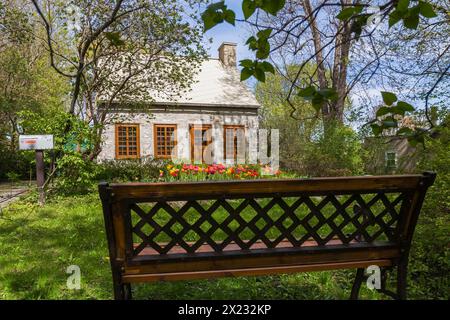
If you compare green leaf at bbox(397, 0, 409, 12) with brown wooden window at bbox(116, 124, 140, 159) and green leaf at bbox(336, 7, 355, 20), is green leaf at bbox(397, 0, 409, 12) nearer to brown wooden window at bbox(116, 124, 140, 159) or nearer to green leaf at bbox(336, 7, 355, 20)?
green leaf at bbox(336, 7, 355, 20)

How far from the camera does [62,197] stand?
852 centimetres

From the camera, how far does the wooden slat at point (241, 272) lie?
88.2 inches

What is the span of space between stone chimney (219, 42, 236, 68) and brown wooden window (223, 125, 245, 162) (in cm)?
480

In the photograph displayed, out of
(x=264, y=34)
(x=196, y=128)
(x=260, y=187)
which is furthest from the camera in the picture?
(x=196, y=128)

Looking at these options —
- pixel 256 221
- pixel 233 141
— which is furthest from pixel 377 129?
pixel 233 141

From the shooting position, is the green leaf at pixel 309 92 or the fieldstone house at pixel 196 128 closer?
the green leaf at pixel 309 92

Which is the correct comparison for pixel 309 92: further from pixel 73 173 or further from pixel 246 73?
pixel 73 173

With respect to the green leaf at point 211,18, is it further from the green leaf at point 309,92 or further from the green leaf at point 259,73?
the green leaf at point 309,92

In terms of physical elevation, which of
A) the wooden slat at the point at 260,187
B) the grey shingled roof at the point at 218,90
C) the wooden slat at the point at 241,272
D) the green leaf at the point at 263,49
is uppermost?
the grey shingled roof at the point at 218,90

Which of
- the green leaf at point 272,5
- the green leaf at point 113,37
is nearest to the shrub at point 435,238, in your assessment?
the green leaf at point 272,5

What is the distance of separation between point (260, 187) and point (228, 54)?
63.8 ft

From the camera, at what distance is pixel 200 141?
56.9 ft

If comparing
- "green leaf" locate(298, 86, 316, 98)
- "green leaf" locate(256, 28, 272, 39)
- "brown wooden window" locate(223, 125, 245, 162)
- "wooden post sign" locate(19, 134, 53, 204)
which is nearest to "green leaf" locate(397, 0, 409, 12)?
"green leaf" locate(298, 86, 316, 98)

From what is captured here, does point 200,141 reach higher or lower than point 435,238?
higher
